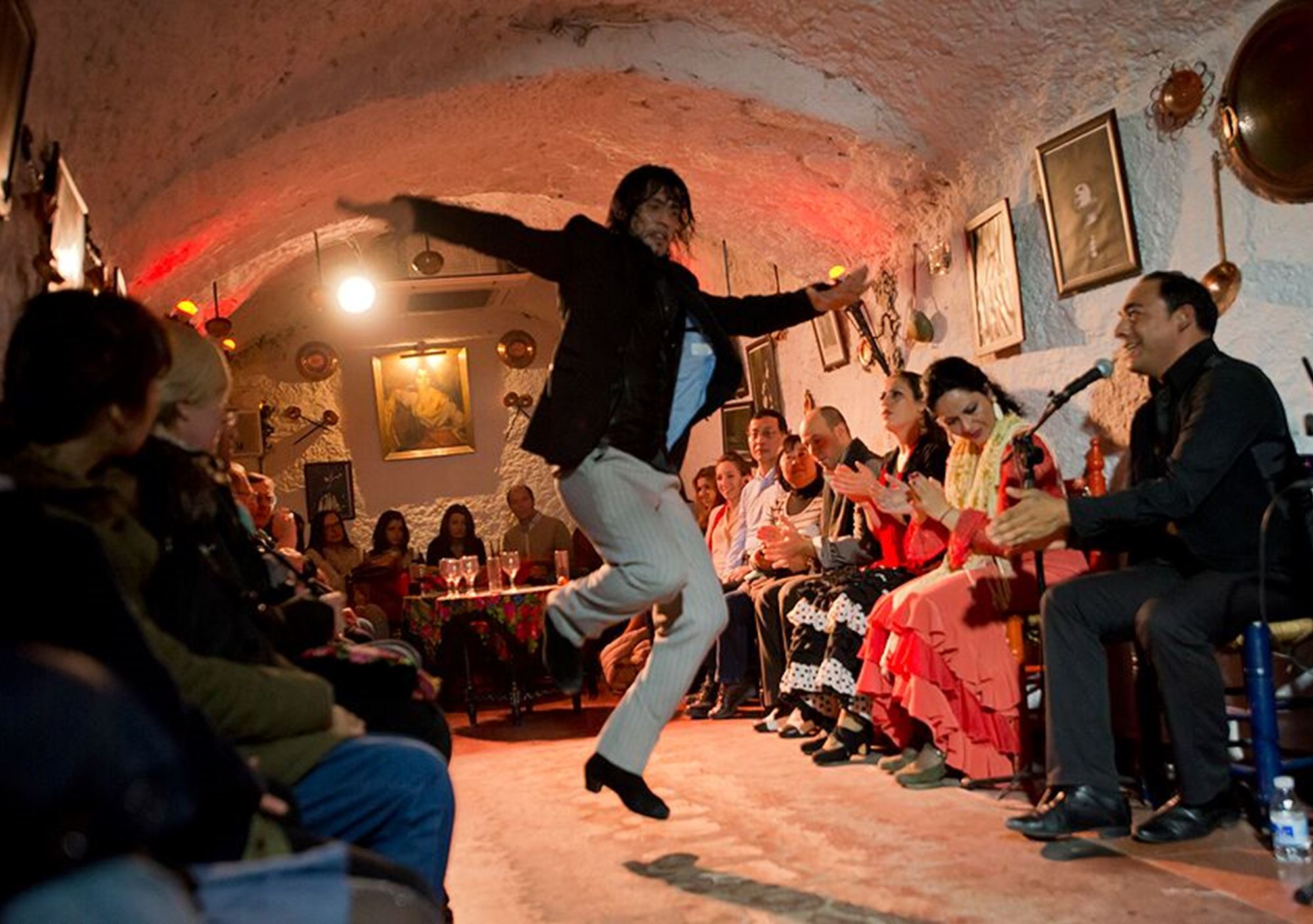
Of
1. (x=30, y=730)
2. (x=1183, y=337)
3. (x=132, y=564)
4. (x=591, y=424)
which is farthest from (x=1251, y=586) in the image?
(x=30, y=730)

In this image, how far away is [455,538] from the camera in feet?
33.3

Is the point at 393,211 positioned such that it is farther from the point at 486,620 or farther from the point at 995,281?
the point at 486,620

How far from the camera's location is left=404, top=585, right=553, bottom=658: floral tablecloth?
23.7 ft

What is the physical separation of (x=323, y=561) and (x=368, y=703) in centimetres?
717

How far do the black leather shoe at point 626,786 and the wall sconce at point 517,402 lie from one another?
9.16 metres

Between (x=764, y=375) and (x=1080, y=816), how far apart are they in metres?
5.60

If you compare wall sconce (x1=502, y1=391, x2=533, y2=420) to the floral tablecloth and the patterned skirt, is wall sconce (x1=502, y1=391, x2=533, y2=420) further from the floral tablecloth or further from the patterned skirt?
the patterned skirt

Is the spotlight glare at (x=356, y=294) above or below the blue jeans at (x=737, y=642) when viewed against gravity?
above

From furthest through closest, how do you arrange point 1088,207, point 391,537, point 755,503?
point 391,537, point 755,503, point 1088,207

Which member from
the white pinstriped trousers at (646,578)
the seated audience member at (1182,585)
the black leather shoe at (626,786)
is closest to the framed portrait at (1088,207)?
the seated audience member at (1182,585)

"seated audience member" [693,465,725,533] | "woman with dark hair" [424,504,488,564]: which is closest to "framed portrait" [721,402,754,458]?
"seated audience member" [693,465,725,533]

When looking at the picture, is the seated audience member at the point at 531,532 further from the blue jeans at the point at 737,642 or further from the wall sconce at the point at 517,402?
the blue jeans at the point at 737,642

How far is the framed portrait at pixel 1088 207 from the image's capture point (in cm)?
453

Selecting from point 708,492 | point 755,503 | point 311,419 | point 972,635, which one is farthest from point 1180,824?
point 311,419
